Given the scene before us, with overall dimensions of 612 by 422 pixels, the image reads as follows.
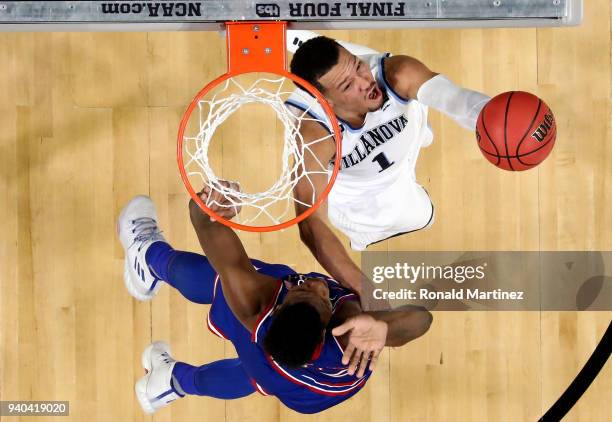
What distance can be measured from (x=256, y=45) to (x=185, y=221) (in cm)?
83

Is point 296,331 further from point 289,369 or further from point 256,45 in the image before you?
point 256,45

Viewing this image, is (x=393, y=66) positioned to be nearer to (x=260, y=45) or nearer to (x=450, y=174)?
(x=450, y=174)

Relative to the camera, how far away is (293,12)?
4.99ft

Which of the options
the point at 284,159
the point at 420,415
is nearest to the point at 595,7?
the point at 284,159

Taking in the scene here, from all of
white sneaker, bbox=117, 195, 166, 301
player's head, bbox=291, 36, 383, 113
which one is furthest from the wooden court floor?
player's head, bbox=291, 36, 383, 113

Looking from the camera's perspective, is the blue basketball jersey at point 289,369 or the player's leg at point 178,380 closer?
the blue basketball jersey at point 289,369

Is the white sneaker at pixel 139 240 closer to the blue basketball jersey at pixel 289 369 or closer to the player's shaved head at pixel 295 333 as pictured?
the blue basketball jersey at pixel 289 369

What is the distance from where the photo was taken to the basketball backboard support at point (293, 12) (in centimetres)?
153

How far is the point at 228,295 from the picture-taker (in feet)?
6.25

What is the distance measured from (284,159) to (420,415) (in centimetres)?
92

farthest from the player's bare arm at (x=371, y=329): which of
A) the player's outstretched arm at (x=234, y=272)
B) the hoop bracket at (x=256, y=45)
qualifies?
the hoop bracket at (x=256, y=45)

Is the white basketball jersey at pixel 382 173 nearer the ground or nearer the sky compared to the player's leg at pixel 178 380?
nearer the sky

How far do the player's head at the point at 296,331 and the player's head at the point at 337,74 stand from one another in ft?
1.96

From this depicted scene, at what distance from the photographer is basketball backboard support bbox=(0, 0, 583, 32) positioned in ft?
5.01
